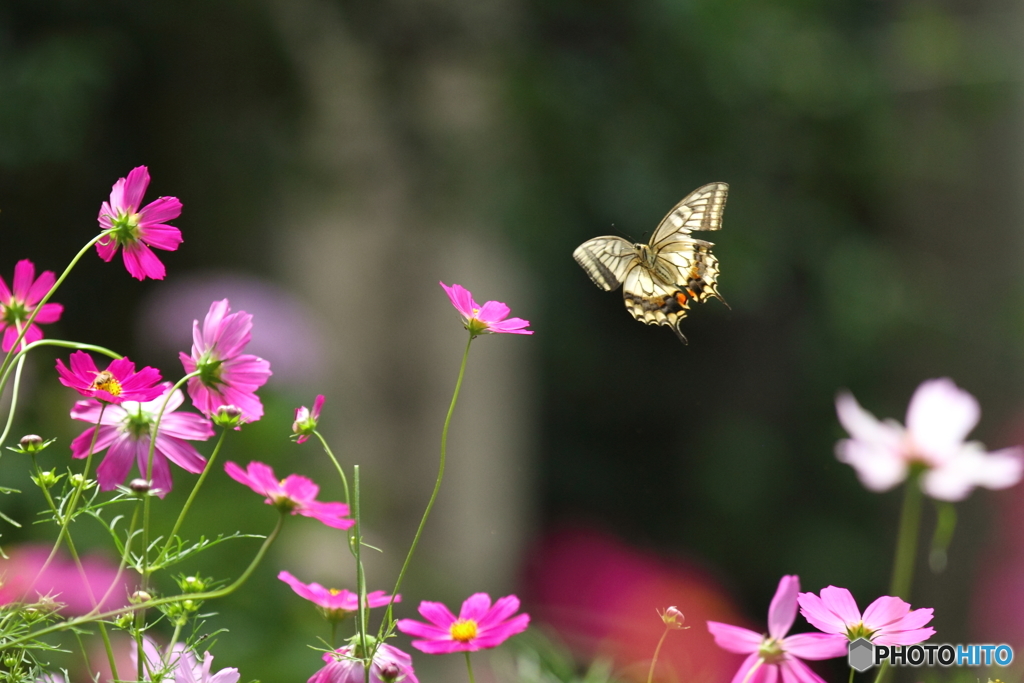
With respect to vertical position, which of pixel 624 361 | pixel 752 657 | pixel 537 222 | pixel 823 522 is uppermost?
pixel 537 222

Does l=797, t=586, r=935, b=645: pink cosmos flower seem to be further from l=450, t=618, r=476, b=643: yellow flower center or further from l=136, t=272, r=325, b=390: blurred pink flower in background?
l=136, t=272, r=325, b=390: blurred pink flower in background

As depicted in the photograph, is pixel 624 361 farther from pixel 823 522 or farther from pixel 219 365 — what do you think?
pixel 219 365

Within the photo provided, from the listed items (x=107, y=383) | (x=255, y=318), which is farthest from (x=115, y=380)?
(x=255, y=318)

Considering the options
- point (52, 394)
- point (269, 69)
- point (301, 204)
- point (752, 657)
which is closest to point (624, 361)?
point (301, 204)

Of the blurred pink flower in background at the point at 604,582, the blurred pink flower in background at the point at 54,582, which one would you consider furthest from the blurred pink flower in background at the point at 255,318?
the blurred pink flower in background at the point at 54,582

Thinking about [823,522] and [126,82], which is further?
[823,522]

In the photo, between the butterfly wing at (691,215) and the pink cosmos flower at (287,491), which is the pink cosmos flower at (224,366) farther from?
the butterfly wing at (691,215)

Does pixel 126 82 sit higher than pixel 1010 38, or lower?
lower

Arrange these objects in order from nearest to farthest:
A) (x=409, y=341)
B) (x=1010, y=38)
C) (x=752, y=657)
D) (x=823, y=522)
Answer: (x=752, y=657)
(x=409, y=341)
(x=1010, y=38)
(x=823, y=522)
